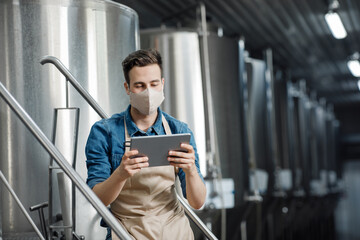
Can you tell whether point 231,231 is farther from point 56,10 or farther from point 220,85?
point 56,10

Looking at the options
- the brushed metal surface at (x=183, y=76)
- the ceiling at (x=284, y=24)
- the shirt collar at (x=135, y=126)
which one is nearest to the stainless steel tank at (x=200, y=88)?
the brushed metal surface at (x=183, y=76)

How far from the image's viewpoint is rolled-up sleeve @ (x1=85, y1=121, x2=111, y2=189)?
2350 mm

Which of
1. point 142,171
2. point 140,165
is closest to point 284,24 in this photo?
point 142,171

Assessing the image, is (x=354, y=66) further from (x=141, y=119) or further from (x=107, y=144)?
(x=107, y=144)

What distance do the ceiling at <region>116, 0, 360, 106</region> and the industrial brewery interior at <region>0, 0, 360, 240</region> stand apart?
0.11ft

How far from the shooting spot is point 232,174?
6.34 metres

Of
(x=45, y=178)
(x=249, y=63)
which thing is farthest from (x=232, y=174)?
(x=45, y=178)

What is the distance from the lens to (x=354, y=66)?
12.8 metres

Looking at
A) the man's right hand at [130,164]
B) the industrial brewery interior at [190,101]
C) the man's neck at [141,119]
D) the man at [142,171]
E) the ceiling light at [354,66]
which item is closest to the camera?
the man's right hand at [130,164]

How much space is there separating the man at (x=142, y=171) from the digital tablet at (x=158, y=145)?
30 mm

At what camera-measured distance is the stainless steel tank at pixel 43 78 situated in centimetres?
363

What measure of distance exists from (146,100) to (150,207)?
0.47 metres

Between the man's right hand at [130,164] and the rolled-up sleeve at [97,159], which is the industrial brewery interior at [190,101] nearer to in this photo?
the rolled-up sleeve at [97,159]

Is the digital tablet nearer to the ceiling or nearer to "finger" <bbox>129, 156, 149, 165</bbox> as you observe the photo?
"finger" <bbox>129, 156, 149, 165</bbox>
